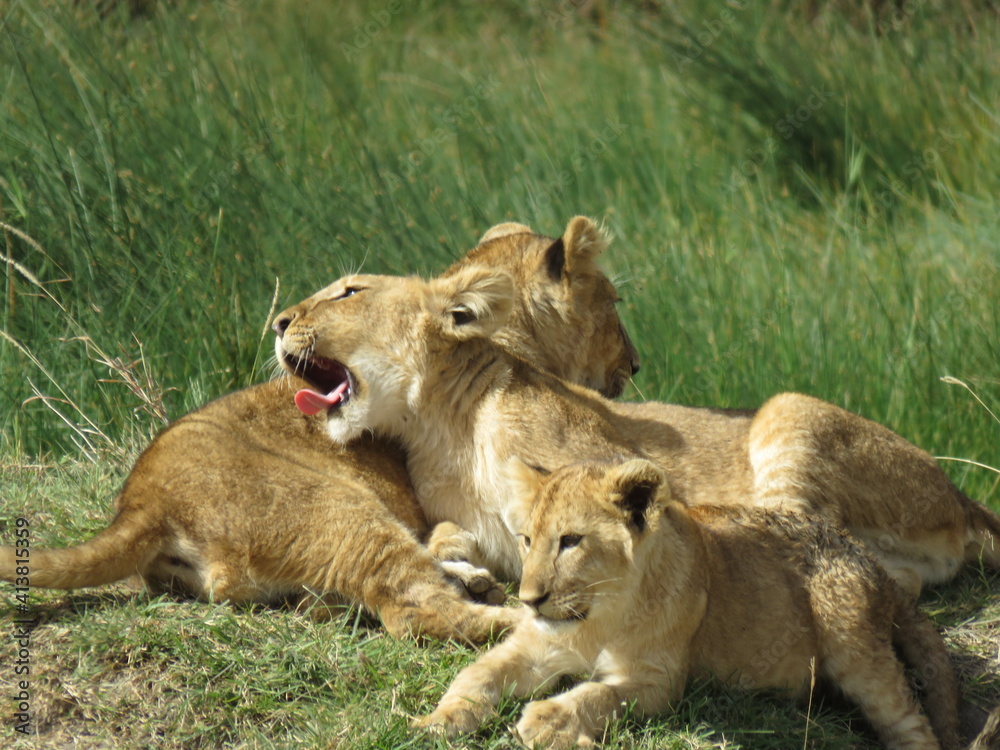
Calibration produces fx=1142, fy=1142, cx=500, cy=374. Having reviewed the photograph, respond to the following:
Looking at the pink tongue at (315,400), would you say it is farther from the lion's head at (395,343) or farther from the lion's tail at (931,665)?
the lion's tail at (931,665)

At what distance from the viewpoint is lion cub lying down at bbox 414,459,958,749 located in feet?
11.4

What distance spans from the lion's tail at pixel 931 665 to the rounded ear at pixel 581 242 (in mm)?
2307

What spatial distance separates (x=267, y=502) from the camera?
432 cm

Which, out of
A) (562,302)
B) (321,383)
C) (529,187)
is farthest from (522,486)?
(529,187)

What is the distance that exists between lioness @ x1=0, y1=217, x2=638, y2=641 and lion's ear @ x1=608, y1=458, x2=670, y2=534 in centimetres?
90

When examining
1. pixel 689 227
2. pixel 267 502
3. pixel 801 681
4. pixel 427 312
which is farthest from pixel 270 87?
A: pixel 801 681

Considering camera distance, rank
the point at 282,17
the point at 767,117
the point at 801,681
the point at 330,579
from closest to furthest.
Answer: the point at 801,681 → the point at 330,579 → the point at 767,117 → the point at 282,17

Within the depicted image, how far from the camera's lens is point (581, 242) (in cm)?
561

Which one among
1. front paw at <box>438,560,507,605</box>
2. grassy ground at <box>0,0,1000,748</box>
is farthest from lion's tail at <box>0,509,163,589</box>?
front paw at <box>438,560,507,605</box>

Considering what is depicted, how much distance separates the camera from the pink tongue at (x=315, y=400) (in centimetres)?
473

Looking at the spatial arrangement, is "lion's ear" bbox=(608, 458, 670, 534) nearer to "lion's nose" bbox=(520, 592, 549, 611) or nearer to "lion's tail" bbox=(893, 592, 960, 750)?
"lion's nose" bbox=(520, 592, 549, 611)

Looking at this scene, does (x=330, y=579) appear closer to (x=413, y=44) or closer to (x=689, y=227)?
(x=689, y=227)

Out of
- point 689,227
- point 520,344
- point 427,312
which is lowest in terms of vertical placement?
point 689,227

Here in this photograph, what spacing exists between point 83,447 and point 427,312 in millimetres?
2172
